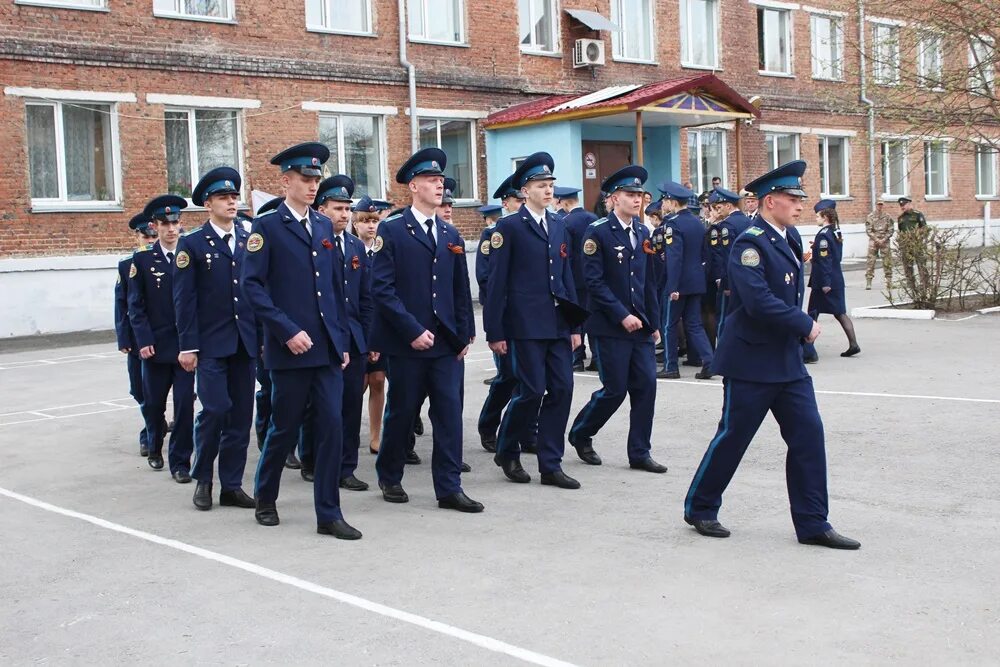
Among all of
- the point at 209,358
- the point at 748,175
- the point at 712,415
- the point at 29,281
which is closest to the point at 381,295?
the point at 209,358

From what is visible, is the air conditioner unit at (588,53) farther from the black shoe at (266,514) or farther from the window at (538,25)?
the black shoe at (266,514)

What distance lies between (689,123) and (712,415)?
1847 centimetres

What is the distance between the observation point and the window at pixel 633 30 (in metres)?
29.4

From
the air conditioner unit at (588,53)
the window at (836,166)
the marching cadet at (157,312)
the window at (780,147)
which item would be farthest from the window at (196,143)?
the window at (836,166)

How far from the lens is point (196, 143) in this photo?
2247 centimetres

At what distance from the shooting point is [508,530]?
6949mm

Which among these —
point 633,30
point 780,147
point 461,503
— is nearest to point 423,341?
point 461,503

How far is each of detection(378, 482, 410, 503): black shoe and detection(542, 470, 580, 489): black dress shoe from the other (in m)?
0.97

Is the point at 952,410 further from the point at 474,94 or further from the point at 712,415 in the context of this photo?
the point at 474,94

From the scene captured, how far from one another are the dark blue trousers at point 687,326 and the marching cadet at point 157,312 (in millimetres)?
6003

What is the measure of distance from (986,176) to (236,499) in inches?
1513

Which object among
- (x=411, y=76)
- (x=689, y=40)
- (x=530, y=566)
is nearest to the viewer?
(x=530, y=566)

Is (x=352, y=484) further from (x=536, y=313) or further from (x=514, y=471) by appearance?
(x=536, y=313)

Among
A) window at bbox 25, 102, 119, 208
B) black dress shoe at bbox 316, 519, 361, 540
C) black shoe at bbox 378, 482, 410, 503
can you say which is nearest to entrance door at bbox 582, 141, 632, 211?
window at bbox 25, 102, 119, 208
